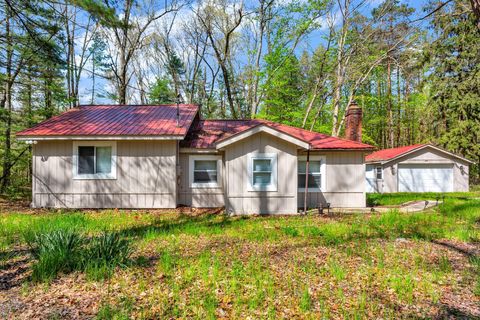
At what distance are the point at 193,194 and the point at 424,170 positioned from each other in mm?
17796

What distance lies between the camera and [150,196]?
10961mm

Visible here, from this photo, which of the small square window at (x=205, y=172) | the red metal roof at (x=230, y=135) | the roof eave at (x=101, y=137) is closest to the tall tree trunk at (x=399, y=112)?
the red metal roof at (x=230, y=135)

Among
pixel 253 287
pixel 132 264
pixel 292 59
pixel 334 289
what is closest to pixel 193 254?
pixel 132 264

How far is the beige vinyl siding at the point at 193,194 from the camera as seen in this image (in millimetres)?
11317

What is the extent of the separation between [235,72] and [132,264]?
2464 centimetres

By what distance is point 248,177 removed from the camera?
10.1m

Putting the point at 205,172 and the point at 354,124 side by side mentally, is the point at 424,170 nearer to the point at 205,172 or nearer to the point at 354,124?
the point at 354,124

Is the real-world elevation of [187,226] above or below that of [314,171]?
below

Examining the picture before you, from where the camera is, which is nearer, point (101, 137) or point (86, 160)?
point (101, 137)

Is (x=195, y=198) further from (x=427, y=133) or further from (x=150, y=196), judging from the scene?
(x=427, y=133)

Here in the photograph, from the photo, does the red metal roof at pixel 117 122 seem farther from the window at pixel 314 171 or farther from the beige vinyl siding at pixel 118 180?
the window at pixel 314 171

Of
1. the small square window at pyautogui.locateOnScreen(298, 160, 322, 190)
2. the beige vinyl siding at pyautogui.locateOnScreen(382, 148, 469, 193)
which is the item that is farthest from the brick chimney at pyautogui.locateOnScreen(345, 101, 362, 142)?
the beige vinyl siding at pyautogui.locateOnScreen(382, 148, 469, 193)

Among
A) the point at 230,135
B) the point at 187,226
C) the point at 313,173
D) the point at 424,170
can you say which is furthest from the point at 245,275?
the point at 424,170

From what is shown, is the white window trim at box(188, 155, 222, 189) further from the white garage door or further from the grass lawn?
the white garage door
